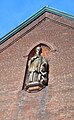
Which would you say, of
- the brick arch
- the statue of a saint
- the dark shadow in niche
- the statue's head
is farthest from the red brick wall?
the statue's head

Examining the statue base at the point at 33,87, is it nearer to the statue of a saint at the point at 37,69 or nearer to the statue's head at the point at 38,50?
the statue of a saint at the point at 37,69

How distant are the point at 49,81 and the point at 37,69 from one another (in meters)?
0.83

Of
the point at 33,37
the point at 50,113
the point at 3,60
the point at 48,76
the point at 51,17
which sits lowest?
the point at 50,113

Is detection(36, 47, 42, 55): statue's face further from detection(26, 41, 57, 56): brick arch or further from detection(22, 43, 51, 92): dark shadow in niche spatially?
detection(26, 41, 57, 56): brick arch

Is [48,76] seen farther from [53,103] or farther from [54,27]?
[54,27]

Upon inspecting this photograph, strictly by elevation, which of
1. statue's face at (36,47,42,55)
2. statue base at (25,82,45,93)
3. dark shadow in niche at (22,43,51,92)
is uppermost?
statue's face at (36,47,42,55)

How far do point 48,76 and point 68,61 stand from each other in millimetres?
1069

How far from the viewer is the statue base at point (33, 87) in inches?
522

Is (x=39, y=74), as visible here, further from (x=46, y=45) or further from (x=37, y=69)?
(x=46, y=45)

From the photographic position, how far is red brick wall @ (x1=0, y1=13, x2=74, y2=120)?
492 inches

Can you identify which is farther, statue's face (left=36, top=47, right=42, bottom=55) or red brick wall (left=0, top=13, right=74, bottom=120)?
statue's face (left=36, top=47, right=42, bottom=55)

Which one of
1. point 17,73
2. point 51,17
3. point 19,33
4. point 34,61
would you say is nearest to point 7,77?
point 17,73

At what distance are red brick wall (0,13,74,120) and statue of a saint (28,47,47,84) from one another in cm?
27

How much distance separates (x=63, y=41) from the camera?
1423cm
